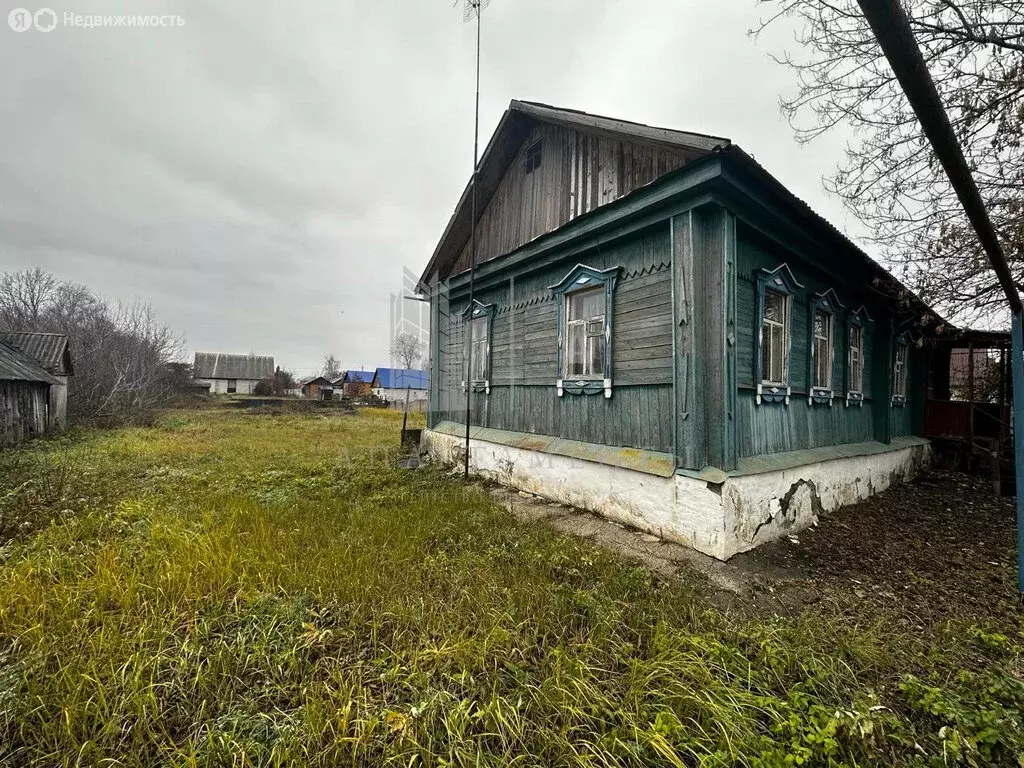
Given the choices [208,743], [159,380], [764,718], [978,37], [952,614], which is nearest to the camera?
[208,743]

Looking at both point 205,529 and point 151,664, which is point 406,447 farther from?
point 151,664

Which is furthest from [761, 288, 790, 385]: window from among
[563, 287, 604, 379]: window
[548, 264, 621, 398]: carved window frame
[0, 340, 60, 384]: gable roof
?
[0, 340, 60, 384]: gable roof

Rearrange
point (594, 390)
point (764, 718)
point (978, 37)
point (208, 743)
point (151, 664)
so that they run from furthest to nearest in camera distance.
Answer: point (594, 390)
point (978, 37)
point (151, 664)
point (764, 718)
point (208, 743)

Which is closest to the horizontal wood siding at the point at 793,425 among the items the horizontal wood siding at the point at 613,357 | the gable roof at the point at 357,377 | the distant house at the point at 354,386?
the horizontal wood siding at the point at 613,357

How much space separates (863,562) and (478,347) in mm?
6686

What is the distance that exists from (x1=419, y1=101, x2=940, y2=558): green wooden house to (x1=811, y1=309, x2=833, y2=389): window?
33 millimetres

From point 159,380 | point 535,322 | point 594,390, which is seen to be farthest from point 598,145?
point 159,380

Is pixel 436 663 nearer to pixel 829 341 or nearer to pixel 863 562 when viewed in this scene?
pixel 863 562

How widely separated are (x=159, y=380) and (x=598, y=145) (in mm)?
31133

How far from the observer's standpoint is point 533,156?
7.37 m

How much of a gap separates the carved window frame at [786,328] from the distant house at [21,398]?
1733 cm

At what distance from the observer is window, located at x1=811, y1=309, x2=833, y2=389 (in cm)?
658

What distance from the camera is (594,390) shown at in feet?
19.3

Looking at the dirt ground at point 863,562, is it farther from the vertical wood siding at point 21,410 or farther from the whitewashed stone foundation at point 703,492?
the vertical wood siding at point 21,410
